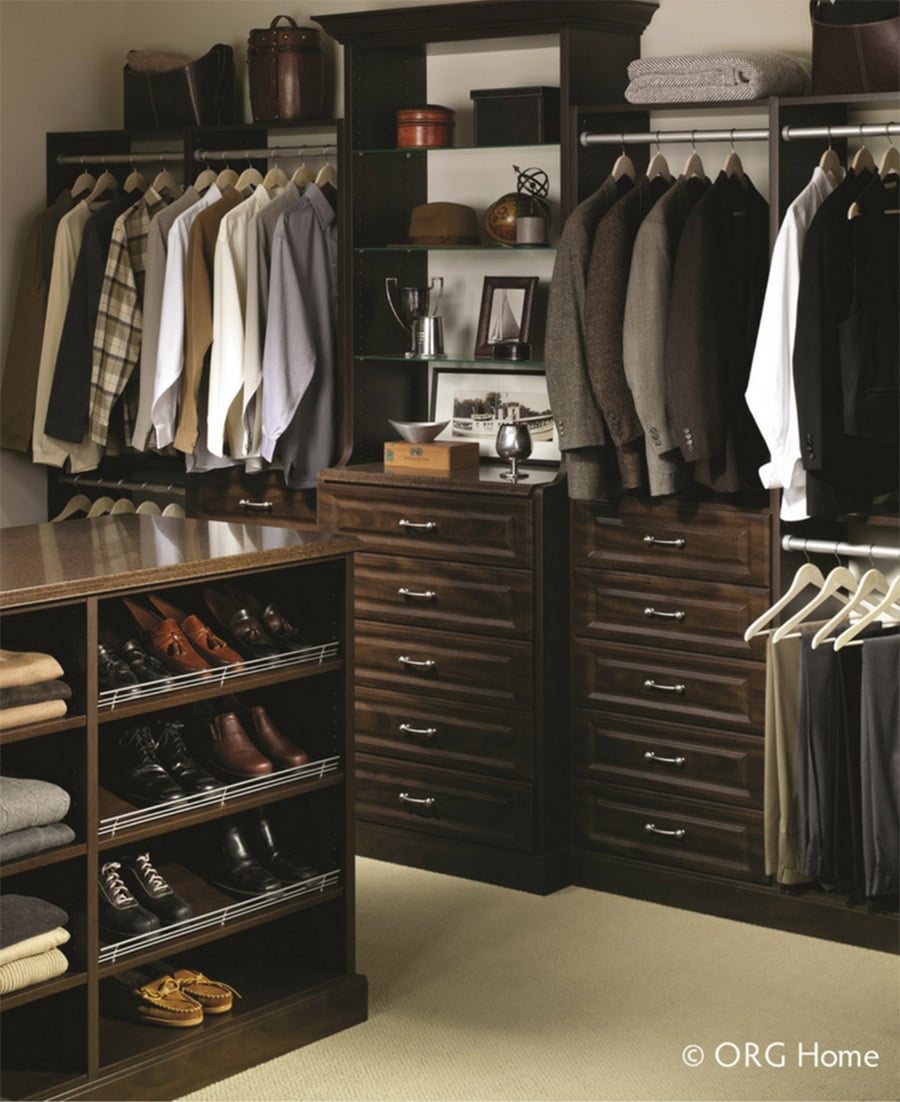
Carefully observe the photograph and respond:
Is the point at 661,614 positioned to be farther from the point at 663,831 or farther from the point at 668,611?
the point at 663,831

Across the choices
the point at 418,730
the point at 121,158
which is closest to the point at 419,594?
the point at 418,730

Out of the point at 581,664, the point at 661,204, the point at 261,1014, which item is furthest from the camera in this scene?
the point at 581,664

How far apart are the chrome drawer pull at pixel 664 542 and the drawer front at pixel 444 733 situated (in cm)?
58

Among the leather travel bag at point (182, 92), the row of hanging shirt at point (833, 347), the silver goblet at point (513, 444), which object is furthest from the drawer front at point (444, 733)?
the leather travel bag at point (182, 92)

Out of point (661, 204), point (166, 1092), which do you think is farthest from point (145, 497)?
point (166, 1092)

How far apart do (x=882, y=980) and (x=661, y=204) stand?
1.98 meters

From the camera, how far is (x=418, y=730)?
442cm

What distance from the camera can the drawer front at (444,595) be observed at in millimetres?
4215

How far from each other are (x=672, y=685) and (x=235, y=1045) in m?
1.55

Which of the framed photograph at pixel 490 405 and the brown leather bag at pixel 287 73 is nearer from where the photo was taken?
the framed photograph at pixel 490 405

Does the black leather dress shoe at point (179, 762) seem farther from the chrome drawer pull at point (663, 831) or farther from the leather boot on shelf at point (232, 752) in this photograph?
the chrome drawer pull at point (663, 831)

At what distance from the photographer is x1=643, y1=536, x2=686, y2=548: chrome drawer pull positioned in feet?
13.2

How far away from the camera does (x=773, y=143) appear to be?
381 centimetres

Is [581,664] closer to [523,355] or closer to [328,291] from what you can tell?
[523,355]
